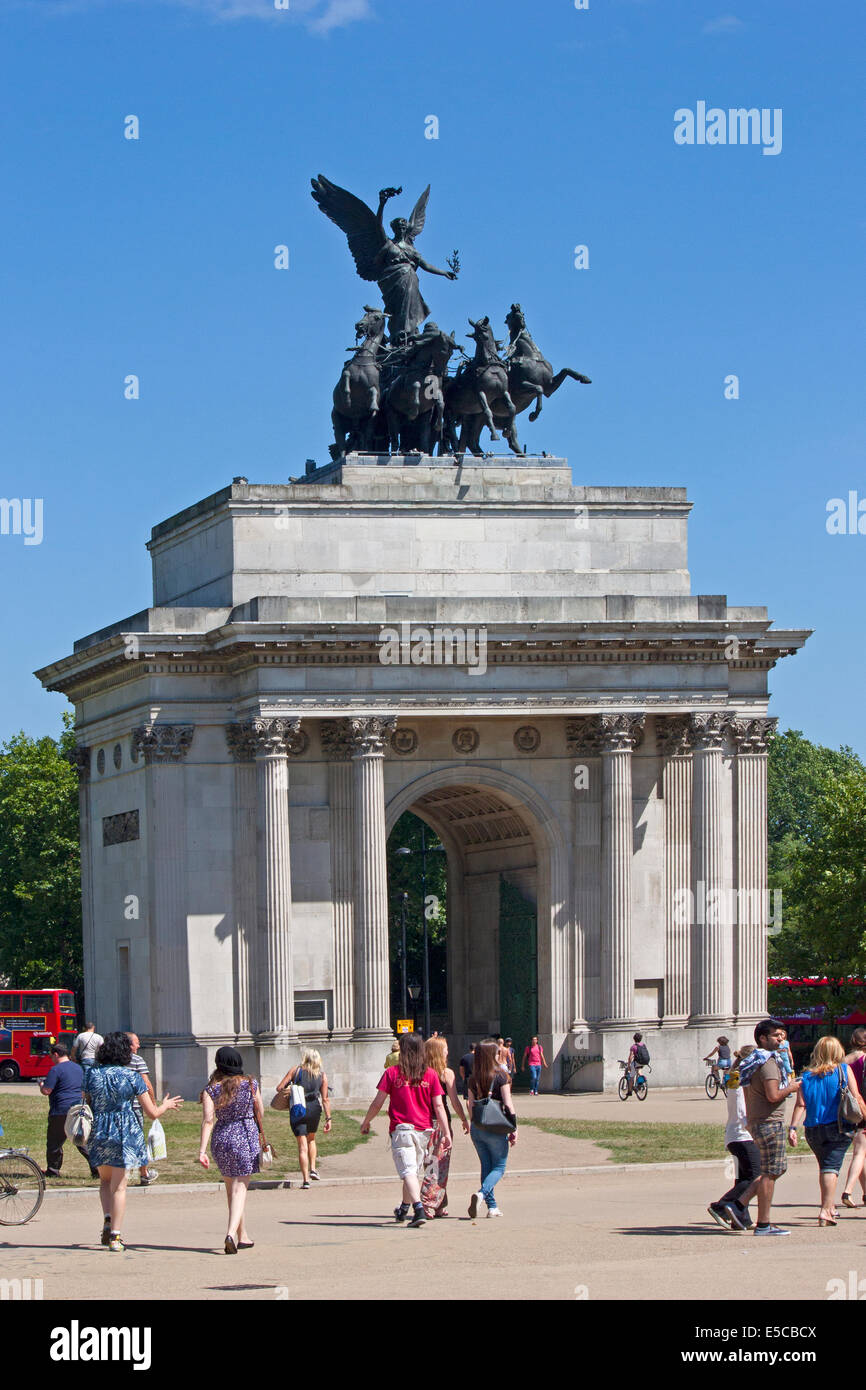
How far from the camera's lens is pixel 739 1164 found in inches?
1019

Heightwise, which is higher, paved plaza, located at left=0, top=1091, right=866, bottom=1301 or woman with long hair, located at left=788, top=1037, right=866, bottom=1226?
woman with long hair, located at left=788, top=1037, right=866, bottom=1226

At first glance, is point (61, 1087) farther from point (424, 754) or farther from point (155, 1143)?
point (424, 754)

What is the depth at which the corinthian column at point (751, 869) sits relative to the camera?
190ft

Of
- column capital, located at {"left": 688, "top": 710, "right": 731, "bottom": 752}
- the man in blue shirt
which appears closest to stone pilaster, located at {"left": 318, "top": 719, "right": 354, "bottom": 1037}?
column capital, located at {"left": 688, "top": 710, "right": 731, "bottom": 752}

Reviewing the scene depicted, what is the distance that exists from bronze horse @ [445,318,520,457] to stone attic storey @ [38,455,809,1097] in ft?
4.28

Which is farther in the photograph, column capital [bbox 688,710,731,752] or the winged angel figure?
the winged angel figure

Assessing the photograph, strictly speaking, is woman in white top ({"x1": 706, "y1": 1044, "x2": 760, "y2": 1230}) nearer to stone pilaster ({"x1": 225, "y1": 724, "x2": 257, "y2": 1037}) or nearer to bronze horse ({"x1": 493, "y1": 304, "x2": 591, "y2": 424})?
stone pilaster ({"x1": 225, "y1": 724, "x2": 257, "y2": 1037})

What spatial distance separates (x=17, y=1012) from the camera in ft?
254

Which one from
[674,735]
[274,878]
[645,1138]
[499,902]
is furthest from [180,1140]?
[499,902]

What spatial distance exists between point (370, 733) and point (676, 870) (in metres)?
8.37

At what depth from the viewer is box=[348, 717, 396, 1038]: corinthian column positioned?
54.9 m

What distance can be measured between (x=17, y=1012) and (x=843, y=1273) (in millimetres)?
58094

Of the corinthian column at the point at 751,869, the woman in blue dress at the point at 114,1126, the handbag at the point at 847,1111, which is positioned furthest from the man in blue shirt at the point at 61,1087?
the corinthian column at the point at 751,869
